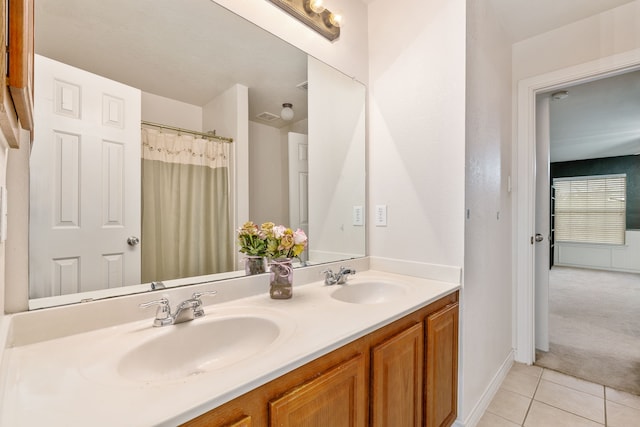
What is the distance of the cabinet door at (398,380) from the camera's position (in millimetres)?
1006

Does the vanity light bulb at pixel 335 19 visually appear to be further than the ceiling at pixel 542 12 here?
No

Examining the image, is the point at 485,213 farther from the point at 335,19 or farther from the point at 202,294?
the point at 202,294

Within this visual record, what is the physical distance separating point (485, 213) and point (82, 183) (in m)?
1.95

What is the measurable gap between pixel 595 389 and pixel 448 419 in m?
1.27

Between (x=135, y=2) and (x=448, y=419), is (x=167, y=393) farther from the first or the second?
(x=448, y=419)

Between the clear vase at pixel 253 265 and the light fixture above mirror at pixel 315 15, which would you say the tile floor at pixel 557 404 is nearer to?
the clear vase at pixel 253 265

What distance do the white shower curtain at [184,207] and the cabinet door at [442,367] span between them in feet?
3.13

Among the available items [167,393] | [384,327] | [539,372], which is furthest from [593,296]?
[167,393]

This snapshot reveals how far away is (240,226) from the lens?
1308 millimetres

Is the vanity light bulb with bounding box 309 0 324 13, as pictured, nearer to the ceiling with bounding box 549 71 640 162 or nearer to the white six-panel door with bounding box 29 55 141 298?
the white six-panel door with bounding box 29 55 141 298

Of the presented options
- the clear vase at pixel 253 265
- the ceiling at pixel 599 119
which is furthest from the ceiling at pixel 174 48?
the ceiling at pixel 599 119

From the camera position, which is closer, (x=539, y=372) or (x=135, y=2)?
(x=135, y=2)

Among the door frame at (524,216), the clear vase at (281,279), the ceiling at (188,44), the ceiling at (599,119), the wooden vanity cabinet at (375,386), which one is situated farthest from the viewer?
the ceiling at (599,119)

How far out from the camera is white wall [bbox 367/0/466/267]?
5.05 ft
